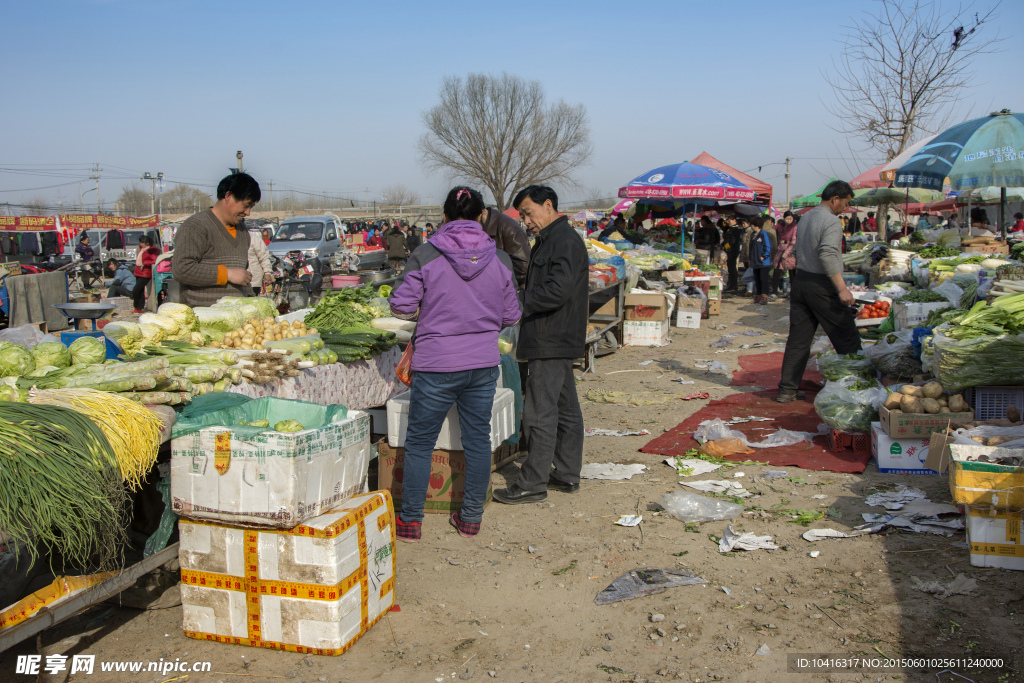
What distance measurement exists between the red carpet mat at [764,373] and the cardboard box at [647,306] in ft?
5.27

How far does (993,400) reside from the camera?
5.20m

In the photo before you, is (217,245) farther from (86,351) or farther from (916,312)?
(916,312)

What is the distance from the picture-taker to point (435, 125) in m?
49.1

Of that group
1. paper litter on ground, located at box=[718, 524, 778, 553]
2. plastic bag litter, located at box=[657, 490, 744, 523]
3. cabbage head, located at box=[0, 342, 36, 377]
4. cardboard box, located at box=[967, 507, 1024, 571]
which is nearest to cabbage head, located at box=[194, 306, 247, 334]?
cabbage head, located at box=[0, 342, 36, 377]

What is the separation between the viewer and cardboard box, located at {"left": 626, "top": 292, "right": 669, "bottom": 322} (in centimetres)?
1143

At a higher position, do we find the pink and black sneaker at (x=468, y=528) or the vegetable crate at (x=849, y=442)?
the vegetable crate at (x=849, y=442)

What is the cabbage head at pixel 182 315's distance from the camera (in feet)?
15.6

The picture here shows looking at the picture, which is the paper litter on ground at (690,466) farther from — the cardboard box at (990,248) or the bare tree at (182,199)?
the bare tree at (182,199)

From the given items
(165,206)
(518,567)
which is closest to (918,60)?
(518,567)

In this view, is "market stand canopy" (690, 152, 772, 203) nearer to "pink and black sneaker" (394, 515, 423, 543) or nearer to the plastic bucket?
the plastic bucket

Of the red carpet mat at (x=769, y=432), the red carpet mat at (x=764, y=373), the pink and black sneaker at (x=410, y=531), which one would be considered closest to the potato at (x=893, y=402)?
the red carpet mat at (x=769, y=432)

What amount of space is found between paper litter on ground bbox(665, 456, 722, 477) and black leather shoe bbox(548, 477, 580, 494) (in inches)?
35.6

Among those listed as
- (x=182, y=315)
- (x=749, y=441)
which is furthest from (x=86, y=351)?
(x=749, y=441)

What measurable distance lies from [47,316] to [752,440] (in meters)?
11.8
